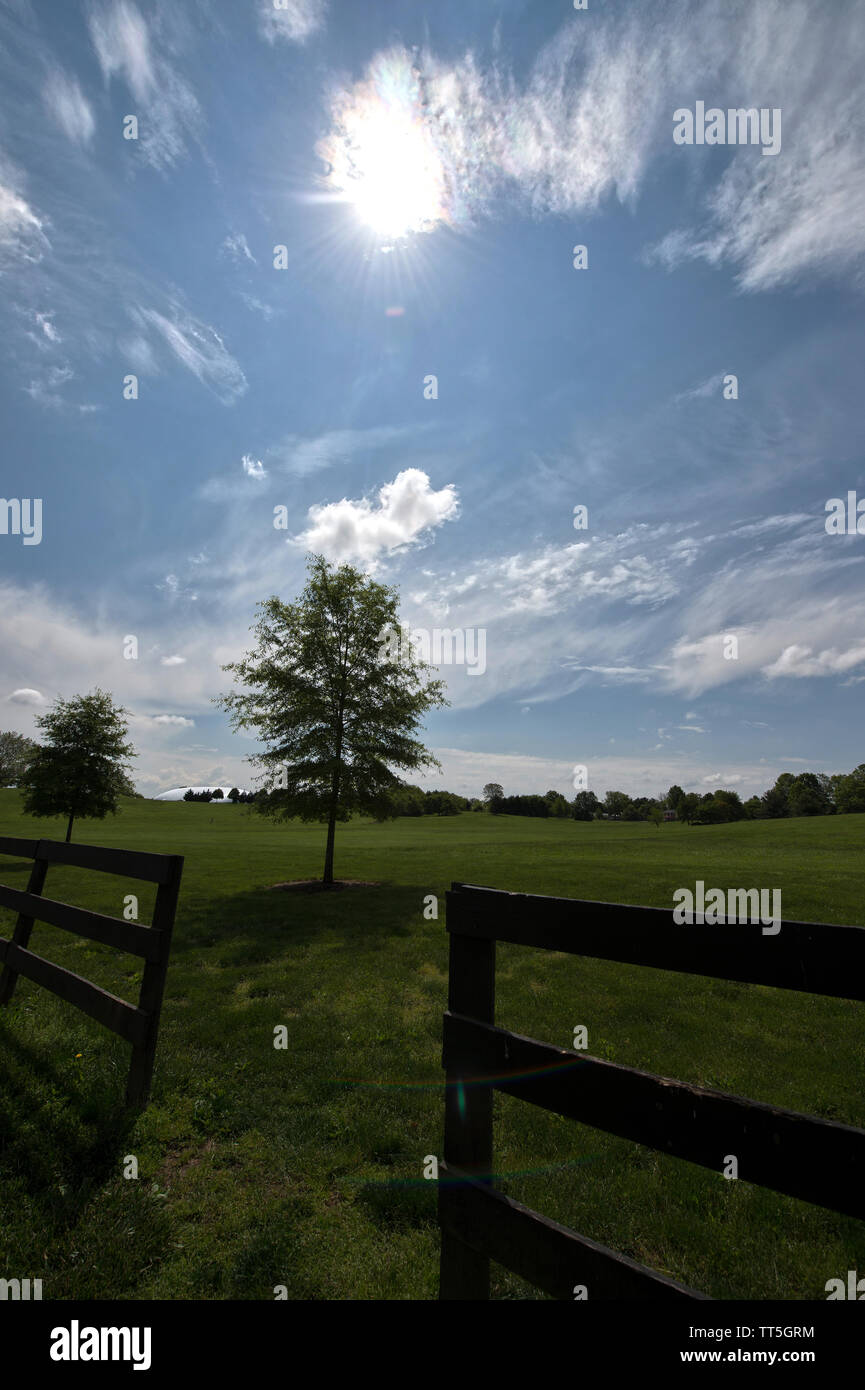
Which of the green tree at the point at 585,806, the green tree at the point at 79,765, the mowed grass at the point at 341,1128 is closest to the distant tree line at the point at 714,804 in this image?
the green tree at the point at 585,806

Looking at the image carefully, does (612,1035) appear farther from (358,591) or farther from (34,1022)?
(358,591)

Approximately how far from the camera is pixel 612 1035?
6645 mm

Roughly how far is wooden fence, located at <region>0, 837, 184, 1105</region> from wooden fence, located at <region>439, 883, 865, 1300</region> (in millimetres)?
2819

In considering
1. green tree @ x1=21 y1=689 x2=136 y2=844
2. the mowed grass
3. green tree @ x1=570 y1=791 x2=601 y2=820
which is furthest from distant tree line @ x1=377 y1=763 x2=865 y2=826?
the mowed grass

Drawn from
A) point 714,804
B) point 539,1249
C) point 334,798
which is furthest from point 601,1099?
point 714,804

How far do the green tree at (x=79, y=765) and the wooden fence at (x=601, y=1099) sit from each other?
28.1 m

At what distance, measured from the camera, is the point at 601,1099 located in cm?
222

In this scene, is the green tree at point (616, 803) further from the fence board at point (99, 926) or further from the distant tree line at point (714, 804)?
the fence board at point (99, 926)

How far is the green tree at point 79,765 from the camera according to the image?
84.3 ft

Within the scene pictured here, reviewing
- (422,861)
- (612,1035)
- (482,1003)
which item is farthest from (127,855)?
(422,861)

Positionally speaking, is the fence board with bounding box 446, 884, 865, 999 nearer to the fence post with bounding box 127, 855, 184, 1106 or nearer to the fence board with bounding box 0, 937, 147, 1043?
the fence post with bounding box 127, 855, 184, 1106

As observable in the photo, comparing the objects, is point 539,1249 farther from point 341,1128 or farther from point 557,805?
point 557,805

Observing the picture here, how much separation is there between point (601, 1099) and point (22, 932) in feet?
23.2
